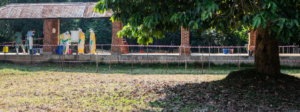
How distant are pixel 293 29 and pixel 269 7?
0.60 m

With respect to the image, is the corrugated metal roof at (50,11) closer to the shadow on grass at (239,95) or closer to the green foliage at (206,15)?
the green foliage at (206,15)

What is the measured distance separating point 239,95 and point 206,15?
2664 millimetres

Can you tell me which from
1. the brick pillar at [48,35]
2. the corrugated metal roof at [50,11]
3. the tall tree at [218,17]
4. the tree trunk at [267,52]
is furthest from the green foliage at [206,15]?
the brick pillar at [48,35]

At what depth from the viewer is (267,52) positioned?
8188mm

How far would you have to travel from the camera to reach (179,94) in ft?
24.3

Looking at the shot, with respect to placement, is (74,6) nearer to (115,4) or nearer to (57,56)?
(57,56)

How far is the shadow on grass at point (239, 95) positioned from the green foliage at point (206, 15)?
5.40 feet

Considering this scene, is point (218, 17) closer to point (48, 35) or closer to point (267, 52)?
point (267, 52)

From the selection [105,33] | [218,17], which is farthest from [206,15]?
[105,33]

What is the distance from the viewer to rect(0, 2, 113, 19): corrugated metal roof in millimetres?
18094

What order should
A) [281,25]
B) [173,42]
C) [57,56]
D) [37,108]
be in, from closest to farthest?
[281,25], [37,108], [57,56], [173,42]

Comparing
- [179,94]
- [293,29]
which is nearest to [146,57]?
[179,94]

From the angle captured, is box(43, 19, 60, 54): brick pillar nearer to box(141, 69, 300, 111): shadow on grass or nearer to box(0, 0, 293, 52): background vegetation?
box(0, 0, 293, 52): background vegetation

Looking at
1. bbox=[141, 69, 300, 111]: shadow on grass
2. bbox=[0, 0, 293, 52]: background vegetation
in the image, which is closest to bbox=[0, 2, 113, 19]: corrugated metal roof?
bbox=[0, 0, 293, 52]: background vegetation
